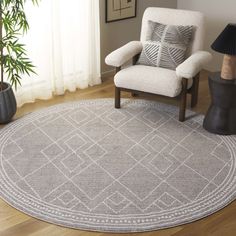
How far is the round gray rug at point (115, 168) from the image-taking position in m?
2.29

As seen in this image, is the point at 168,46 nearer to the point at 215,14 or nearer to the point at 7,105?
the point at 215,14

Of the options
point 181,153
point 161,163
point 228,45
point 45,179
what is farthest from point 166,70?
point 45,179

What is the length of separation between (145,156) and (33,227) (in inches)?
39.2

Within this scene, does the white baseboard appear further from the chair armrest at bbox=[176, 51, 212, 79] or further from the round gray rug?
the chair armrest at bbox=[176, 51, 212, 79]

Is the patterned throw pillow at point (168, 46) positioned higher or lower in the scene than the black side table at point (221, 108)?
higher

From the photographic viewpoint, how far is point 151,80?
3.17m

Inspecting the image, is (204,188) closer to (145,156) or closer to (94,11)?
(145,156)

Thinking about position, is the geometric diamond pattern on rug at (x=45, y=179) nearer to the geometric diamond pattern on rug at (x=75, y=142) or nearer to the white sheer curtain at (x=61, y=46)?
the geometric diamond pattern on rug at (x=75, y=142)

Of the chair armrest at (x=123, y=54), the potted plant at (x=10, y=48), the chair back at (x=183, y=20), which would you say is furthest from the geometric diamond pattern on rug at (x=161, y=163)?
the potted plant at (x=10, y=48)

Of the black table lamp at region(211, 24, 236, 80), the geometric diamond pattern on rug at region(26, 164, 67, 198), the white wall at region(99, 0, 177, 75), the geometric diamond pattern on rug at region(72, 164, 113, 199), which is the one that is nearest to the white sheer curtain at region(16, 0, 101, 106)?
the white wall at region(99, 0, 177, 75)

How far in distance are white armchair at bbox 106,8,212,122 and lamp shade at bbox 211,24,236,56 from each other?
300 mm

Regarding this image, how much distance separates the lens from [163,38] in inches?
134

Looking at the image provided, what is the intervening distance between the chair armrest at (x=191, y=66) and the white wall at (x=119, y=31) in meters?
1.14

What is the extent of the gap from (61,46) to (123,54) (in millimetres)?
689
